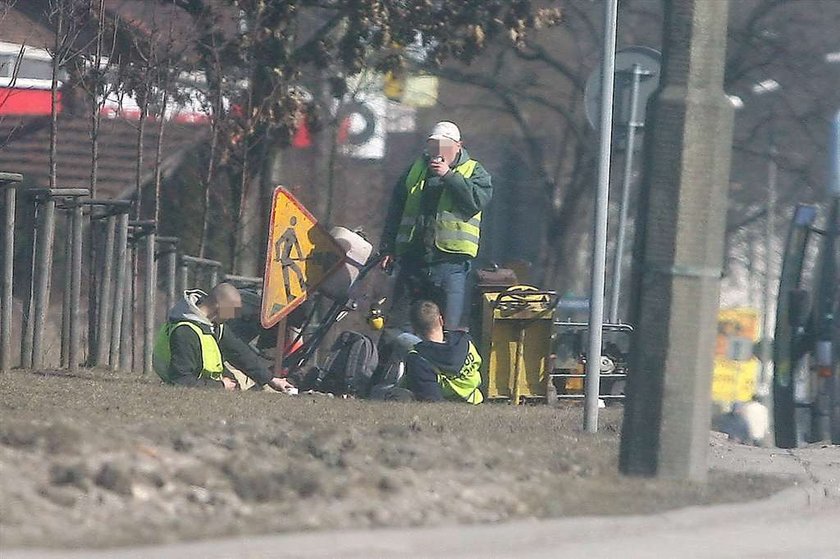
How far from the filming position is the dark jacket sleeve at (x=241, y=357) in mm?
11922

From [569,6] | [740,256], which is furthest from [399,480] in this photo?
[740,256]

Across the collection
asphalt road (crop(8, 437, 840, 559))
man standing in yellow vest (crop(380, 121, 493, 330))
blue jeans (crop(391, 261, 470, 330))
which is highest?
man standing in yellow vest (crop(380, 121, 493, 330))

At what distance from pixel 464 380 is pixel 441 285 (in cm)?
93

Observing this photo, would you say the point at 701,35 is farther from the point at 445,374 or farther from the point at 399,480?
the point at 445,374

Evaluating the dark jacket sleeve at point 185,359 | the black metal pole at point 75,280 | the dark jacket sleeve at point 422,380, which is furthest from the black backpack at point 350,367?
the black metal pole at point 75,280

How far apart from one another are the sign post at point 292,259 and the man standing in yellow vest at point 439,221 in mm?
479

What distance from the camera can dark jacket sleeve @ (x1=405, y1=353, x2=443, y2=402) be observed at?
446 inches

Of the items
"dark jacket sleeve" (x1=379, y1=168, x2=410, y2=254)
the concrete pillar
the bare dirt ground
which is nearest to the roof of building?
"dark jacket sleeve" (x1=379, y1=168, x2=410, y2=254)

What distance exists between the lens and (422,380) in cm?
1134

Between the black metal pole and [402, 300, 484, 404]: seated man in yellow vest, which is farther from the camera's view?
the black metal pole

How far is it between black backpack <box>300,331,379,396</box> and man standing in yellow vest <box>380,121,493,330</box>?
577 mm

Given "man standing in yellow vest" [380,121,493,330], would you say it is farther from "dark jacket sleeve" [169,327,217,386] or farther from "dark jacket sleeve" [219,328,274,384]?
"dark jacket sleeve" [169,327,217,386]

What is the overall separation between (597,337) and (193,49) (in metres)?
7.60

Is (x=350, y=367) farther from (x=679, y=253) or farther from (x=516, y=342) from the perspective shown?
(x=679, y=253)
